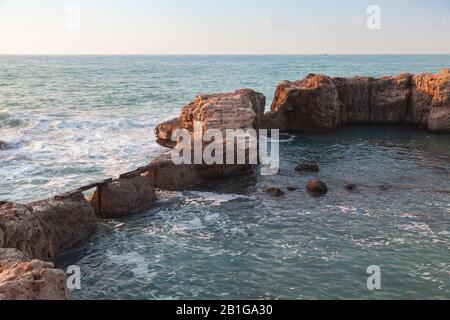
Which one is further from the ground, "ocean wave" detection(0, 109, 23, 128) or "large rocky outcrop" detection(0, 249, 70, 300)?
"ocean wave" detection(0, 109, 23, 128)

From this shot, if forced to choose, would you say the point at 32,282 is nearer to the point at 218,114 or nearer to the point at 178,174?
the point at 178,174

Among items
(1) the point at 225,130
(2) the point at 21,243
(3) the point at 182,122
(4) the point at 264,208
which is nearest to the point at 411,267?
(4) the point at 264,208

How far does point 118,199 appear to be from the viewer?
62.6 ft

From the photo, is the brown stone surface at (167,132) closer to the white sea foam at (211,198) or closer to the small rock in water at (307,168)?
the small rock in water at (307,168)

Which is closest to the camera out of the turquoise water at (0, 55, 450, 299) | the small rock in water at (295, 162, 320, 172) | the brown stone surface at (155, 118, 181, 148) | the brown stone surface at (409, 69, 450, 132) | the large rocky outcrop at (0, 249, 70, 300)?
the large rocky outcrop at (0, 249, 70, 300)

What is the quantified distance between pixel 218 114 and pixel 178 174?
6.21m

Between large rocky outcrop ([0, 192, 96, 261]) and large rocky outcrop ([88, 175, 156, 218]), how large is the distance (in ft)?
5.44

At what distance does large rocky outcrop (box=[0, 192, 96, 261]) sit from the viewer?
43.0 ft

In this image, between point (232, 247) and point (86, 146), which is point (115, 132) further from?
point (232, 247)

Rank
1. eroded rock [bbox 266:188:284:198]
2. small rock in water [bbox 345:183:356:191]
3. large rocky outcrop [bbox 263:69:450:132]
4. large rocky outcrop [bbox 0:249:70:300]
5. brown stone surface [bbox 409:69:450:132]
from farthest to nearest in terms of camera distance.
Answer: large rocky outcrop [bbox 263:69:450:132] < brown stone surface [bbox 409:69:450:132] < small rock in water [bbox 345:183:356:191] < eroded rock [bbox 266:188:284:198] < large rocky outcrop [bbox 0:249:70:300]

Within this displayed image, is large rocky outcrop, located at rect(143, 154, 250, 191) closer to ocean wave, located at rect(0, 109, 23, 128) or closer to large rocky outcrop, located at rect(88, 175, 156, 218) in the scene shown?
large rocky outcrop, located at rect(88, 175, 156, 218)

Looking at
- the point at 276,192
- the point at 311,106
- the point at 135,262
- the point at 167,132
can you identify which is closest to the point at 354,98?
the point at 311,106

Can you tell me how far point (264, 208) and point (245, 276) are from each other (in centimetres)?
635

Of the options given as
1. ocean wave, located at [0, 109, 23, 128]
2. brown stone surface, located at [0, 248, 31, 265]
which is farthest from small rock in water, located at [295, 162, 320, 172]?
ocean wave, located at [0, 109, 23, 128]
